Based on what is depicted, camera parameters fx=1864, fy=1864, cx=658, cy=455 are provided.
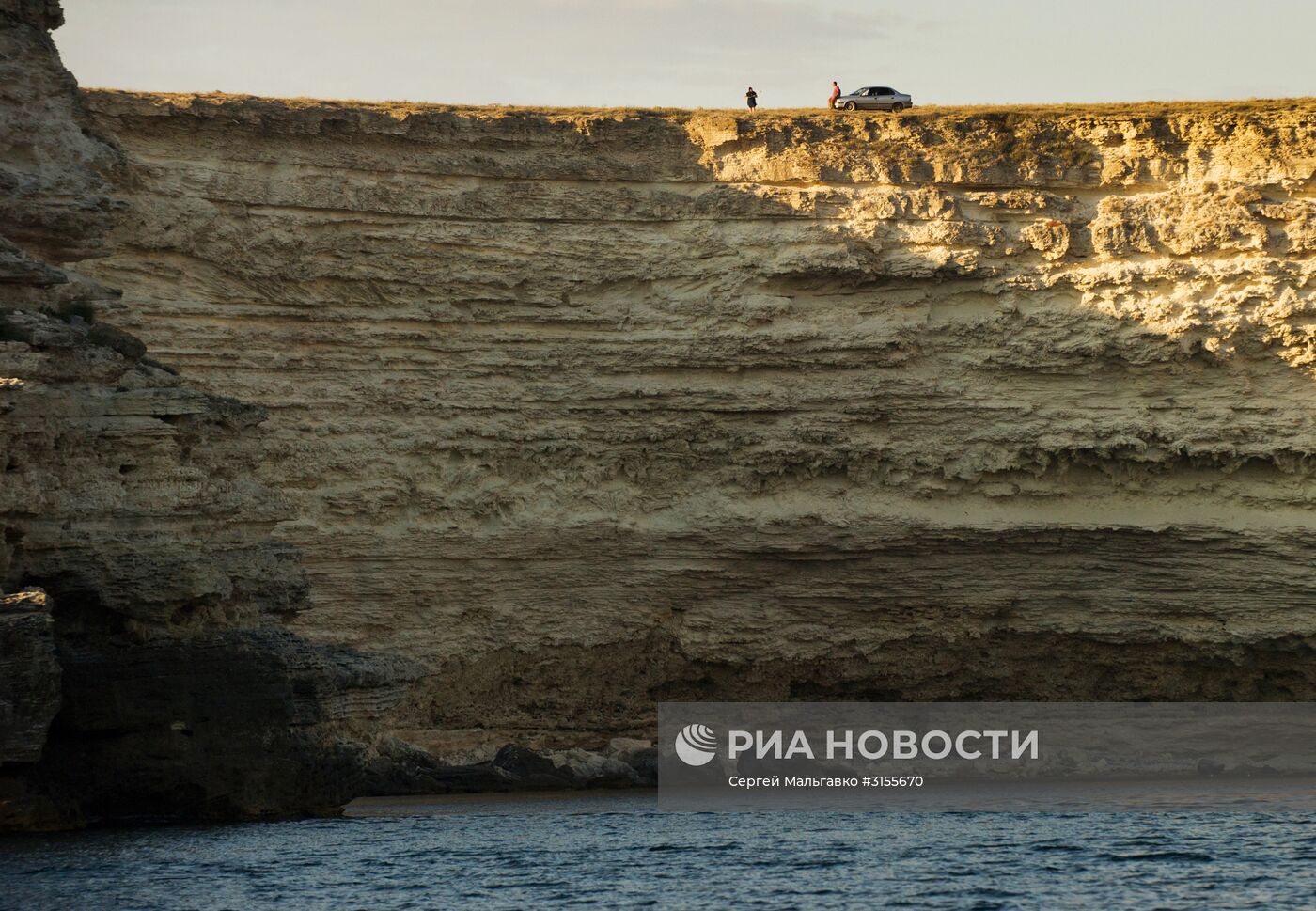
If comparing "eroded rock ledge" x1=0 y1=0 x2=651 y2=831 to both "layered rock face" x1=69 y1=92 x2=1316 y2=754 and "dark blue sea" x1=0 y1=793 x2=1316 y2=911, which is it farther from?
"layered rock face" x1=69 y1=92 x2=1316 y2=754

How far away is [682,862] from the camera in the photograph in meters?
21.8

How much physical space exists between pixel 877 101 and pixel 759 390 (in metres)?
6.69

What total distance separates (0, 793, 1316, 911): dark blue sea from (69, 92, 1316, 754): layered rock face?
648 centimetres

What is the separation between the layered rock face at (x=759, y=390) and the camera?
105ft

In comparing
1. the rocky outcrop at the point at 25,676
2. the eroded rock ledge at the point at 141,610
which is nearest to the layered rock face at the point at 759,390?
the eroded rock ledge at the point at 141,610

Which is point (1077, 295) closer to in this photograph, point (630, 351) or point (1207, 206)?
point (1207, 206)

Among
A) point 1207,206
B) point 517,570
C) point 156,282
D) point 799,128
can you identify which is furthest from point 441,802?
point 1207,206

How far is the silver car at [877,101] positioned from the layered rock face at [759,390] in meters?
2.01

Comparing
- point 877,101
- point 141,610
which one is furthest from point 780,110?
point 141,610

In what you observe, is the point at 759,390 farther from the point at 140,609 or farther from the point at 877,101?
the point at 140,609

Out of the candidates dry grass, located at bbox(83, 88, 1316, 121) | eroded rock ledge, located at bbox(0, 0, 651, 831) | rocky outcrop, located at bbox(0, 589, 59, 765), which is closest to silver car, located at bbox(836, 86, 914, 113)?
dry grass, located at bbox(83, 88, 1316, 121)

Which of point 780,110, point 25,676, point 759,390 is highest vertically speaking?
point 780,110

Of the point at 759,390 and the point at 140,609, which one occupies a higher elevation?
the point at 759,390

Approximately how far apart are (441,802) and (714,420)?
27.5ft
